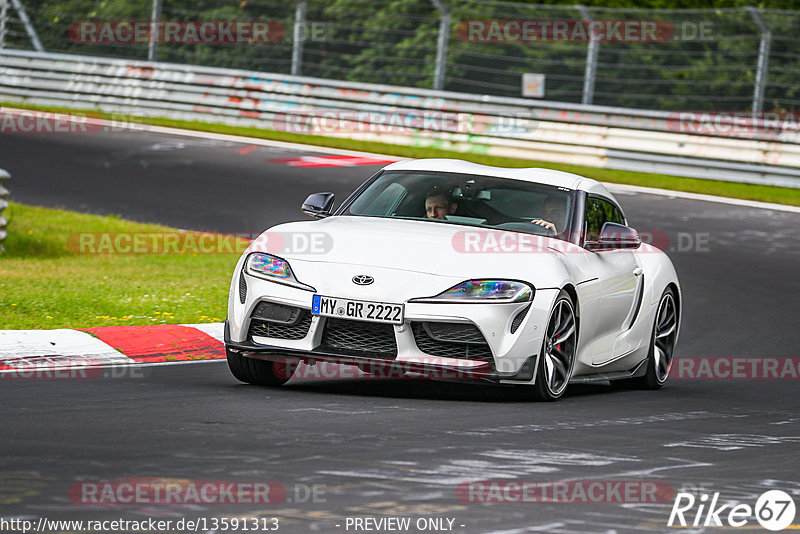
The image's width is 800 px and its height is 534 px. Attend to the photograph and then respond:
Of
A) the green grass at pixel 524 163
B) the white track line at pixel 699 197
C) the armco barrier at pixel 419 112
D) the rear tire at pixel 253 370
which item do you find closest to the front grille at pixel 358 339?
the rear tire at pixel 253 370

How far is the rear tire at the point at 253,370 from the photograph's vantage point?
8.18 meters

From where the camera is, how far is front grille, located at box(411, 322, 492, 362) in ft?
24.7

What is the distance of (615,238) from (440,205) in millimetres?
1102

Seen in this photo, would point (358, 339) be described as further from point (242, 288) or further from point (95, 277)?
point (95, 277)

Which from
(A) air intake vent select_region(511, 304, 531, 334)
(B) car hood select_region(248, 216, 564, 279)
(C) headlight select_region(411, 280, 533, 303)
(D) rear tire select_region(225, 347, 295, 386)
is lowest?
(D) rear tire select_region(225, 347, 295, 386)

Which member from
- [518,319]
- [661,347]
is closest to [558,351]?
[518,319]

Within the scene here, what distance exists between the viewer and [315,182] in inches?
785

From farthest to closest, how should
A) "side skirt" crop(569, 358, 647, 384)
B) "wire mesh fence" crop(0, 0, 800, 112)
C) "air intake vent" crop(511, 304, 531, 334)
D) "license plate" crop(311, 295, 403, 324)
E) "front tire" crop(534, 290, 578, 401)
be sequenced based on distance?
"wire mesh fence" crop(0, 0, 800, 112), "side skirt" crop(569, 358, 647, 384), "front tire" crop(534, 290, 578, 401), "air intake vent" crop(511, 304, 531, 334), "license plate" crop(311, 295, 403, 324)

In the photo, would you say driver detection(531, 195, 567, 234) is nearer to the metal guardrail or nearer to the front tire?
the front tire

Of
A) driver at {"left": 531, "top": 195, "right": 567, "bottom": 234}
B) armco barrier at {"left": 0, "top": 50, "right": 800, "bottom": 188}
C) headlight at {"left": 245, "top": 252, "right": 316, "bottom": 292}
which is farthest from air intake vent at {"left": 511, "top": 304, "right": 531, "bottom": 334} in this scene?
armco barrier at {"left": 0, "top": 50, "right": 800, "bottom": 188}

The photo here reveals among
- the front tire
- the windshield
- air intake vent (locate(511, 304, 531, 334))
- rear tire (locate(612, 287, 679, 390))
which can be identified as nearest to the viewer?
air intake vent (locate(511, 304, 531, 334))

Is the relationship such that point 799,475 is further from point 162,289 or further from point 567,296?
point 162,289

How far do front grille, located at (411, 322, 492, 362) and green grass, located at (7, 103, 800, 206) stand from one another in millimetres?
13296

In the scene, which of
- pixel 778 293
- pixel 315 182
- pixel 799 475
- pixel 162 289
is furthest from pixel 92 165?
pixel 799 475
